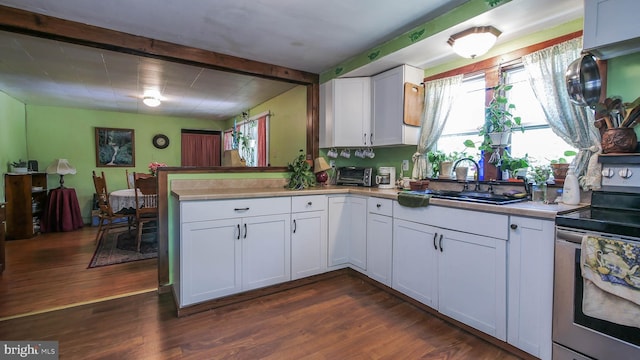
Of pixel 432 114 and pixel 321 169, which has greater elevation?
pixel 432 114

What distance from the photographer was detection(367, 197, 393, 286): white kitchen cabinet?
2.50 metres

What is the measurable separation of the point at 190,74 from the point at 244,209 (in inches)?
91.1

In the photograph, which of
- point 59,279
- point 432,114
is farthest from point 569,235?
point 59,279

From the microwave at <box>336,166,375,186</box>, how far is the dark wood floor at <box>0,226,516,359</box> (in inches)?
45.8

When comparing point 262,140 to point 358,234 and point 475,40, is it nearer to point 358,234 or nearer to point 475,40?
point 358,234

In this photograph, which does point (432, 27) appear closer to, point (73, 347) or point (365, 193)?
point (365, 193)

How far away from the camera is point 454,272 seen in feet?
6.55

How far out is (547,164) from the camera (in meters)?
2.12

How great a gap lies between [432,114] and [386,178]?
77cm

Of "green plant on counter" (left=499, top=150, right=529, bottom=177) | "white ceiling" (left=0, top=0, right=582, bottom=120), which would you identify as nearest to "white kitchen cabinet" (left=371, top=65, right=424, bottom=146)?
"white ceiling" (left=0, top=0, right=582, bottom=120)

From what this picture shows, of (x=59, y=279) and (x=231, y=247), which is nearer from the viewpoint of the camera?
(x=231, y=247)

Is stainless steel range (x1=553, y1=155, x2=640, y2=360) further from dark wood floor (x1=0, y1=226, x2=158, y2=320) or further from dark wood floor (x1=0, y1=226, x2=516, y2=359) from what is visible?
dark wood floor (x1=0, y1=226, x2=158, y2=320)

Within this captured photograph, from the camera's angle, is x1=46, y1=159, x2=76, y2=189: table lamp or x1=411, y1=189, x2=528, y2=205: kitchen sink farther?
x1=46, y1=159, x2=76, y2=189: table lamp

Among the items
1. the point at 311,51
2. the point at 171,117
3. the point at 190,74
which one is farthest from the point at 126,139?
the point at 311,51
